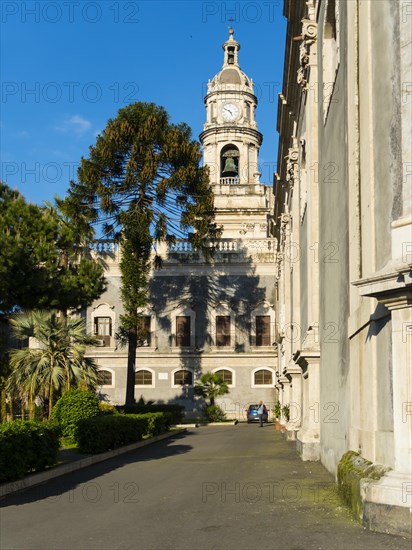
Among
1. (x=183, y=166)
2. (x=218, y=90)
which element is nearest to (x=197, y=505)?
(x=183, y=166)

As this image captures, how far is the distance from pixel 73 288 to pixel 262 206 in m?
43.2

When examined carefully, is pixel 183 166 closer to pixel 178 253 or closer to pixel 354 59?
pixel 178 253

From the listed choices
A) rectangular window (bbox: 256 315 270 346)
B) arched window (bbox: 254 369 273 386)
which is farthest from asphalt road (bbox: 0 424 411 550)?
rectangular window (bbox: 256 315 270 346)

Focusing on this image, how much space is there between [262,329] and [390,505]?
1555 inches

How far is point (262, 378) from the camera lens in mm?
46094

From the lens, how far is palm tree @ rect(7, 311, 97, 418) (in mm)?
25531

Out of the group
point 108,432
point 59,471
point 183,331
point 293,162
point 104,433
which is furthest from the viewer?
point 183,331

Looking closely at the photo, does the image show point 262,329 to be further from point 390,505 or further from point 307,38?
point 390,505

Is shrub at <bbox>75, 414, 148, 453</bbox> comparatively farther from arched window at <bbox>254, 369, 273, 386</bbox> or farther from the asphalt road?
arched window at <bbox>254, 369, 273, 386</bbox>

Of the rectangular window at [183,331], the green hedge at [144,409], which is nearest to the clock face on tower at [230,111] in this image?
the rectangular window at [183,331]

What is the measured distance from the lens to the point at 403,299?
24.6 feet

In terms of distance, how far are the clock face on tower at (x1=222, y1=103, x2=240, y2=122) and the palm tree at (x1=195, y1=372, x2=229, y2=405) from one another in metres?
22.1

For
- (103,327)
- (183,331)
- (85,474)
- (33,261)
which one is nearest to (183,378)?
(183,331)

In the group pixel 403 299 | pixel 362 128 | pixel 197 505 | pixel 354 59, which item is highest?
pixel 354 59
